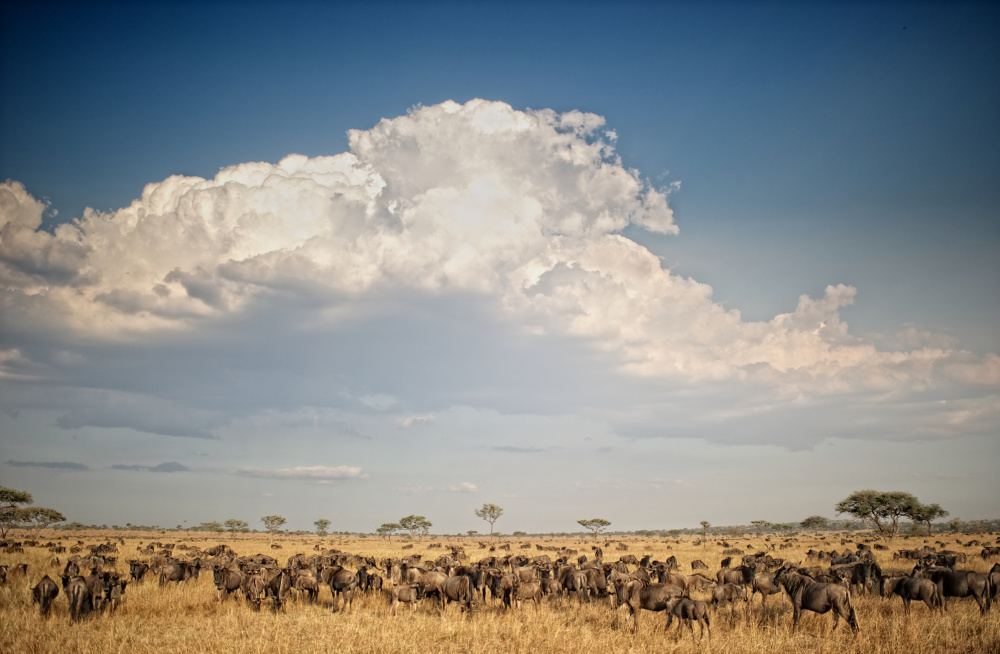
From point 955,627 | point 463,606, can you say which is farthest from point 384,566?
point 955,627

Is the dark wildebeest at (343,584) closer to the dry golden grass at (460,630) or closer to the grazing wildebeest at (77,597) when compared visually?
the dry golden grass at (460,630)

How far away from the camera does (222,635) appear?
15.2 m

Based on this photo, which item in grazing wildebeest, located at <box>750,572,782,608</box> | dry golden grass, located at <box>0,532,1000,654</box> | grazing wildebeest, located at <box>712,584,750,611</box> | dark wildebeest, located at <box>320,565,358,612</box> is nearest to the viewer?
dry golden grass, located at <box>0,532,1000,654</box>

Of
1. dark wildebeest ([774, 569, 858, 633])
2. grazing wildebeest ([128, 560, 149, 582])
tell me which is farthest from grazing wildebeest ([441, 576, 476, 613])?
grazing wildebeest ([128, 560, 149, 582])

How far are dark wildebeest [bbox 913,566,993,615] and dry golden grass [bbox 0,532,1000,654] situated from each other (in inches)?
22.6

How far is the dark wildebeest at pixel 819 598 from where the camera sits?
51.4 feet

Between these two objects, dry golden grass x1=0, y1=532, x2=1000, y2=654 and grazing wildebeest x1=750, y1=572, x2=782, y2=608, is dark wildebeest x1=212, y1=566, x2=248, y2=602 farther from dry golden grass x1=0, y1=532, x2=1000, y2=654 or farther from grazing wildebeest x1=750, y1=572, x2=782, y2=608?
grazing wildebeest x1=750, y1=572, x2=782, y2=608

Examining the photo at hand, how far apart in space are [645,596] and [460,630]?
6.21 metres

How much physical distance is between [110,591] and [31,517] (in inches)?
3280

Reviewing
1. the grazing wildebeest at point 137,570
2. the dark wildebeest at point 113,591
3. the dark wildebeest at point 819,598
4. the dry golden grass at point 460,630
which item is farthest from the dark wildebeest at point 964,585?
the grazing wildebeest at point 137,570

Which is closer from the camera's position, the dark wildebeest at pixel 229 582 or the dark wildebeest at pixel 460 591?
the dark wildebeest at pixel 460 591

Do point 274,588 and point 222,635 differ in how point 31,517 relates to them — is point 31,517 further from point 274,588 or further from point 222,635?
point 222,635

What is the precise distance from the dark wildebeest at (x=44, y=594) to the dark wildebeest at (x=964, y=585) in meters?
30.5

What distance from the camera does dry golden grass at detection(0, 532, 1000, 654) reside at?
45.8ft
